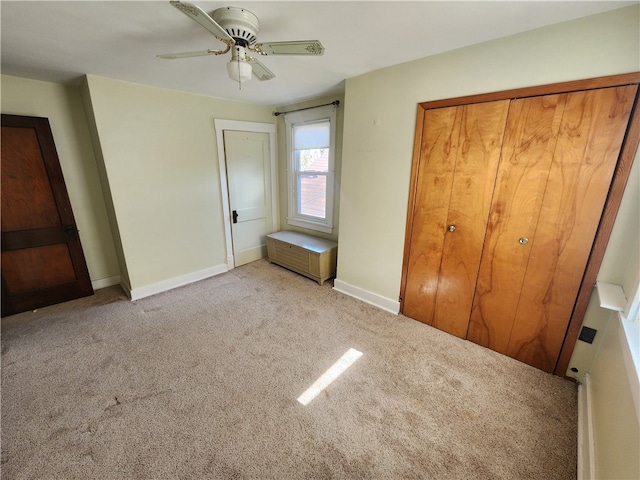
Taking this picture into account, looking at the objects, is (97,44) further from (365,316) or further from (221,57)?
(365,316)

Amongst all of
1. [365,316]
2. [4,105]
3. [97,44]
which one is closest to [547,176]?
[365,316]

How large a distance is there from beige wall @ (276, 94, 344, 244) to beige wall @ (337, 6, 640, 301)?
0.57m

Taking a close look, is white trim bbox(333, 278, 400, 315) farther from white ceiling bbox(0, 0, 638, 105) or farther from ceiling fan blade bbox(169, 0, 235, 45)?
ceiling fan blade bbox(169, 0, 235, 45)

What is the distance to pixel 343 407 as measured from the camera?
164 cm

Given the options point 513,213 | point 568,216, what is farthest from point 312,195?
point 568,216

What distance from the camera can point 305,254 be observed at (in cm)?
333

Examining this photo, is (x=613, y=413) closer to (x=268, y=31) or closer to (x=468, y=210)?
(x=468, y=210)

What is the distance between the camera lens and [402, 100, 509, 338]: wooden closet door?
74.0 inches

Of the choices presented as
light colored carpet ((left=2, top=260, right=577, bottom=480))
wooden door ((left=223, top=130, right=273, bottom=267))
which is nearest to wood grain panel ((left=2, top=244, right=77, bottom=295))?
light colored carpet ((left=2, top=260, right=577, bottom=480))

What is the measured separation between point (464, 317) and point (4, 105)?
4622mm

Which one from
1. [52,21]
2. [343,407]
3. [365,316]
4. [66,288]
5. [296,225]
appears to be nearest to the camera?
[52,21]

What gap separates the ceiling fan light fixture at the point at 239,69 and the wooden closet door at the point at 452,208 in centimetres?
144

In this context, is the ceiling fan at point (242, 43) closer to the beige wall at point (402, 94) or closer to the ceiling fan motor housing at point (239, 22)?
the ceiling fan motor housing at point (239, 22)

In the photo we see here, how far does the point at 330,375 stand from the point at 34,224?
329 cm
